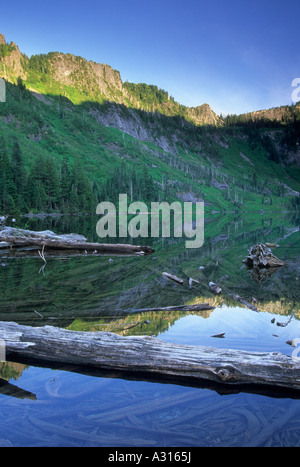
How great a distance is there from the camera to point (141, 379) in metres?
7.38

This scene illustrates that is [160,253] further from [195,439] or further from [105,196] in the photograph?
[105,196]

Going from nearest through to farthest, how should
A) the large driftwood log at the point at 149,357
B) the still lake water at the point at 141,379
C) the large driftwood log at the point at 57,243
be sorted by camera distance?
the still lake water at the point at 141,379 < the large driftwood log at the point at 149,357 < the large driftwood log at the point at 57,243

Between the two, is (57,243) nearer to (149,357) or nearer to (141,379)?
(149,357)

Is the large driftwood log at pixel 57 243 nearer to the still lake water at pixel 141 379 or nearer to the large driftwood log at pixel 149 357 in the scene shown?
the still lake water at pixel 141 379

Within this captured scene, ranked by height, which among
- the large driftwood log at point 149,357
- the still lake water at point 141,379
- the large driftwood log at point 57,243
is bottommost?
the still lake water at point 141,379

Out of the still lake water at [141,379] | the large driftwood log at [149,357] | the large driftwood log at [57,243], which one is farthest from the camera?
the large driftwood log at [57,243]

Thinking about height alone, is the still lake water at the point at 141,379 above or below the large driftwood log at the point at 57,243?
below

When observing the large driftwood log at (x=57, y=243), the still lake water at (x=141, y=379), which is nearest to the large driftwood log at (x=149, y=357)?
the still lake water at (x=141, y=379)

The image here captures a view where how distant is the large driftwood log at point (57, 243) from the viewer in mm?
28391

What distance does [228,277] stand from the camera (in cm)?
2031

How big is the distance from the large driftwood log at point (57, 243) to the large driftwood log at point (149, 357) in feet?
65.1

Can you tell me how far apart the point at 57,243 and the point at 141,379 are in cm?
2319

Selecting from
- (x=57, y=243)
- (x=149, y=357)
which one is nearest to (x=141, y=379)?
(x=149, y=357)

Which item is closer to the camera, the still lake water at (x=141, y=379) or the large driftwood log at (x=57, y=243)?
the still lake water at (x=141, y=379)
